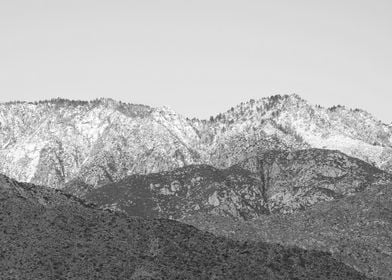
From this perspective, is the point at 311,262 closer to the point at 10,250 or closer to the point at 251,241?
the point at 251,241

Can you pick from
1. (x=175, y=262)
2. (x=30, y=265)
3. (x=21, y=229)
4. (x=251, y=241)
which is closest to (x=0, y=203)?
(x=21, y=229)

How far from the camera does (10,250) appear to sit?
6432 inches

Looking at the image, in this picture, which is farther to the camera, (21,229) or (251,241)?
(251,241)

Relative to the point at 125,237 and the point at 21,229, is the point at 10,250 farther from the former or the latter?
the point at 125,237

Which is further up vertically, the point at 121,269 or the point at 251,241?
the point at 251,241

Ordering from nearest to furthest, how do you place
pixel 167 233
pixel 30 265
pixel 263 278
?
Answer: pixel 30 265, pixel 263 278, pixel 167 233

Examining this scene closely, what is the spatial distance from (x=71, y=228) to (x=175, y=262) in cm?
2238

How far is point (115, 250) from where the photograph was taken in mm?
171125

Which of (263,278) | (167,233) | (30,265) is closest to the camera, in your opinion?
(30,265)

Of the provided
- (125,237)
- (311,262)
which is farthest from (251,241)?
(125,237)

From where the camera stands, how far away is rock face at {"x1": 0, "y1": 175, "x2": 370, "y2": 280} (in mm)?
162250

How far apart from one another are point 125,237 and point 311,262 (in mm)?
38226

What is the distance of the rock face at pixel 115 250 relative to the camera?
6388 inches

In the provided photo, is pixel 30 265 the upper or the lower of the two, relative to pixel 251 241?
lower
